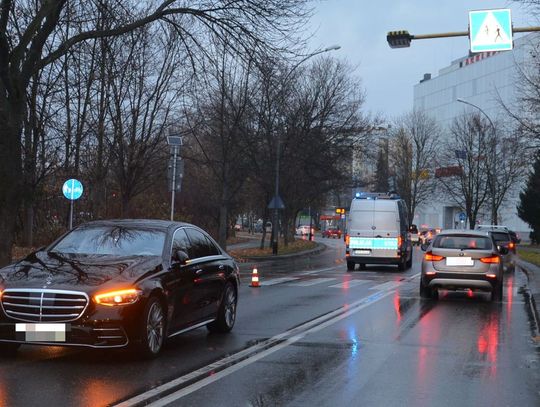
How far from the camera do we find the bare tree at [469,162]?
183ft

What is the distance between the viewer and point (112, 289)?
7012mm

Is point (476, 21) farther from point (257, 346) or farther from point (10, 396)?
point (10, 396)

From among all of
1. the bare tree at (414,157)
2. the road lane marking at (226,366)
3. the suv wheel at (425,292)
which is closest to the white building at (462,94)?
the bare tree at (414,157)

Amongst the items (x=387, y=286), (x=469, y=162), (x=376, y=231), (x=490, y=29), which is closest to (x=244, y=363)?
(x=490, y=29)

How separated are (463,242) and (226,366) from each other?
8.67 meters

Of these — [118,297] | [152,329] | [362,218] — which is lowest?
[152,329]

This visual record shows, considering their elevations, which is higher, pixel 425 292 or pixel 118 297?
pixel 118 297

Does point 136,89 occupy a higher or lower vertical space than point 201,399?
higher

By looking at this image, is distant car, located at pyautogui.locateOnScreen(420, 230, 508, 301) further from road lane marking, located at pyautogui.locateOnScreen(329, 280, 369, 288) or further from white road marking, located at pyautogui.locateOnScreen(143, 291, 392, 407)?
road lane marking, located at pyautogui.locateOnScreen(329, 280, 369, 288)

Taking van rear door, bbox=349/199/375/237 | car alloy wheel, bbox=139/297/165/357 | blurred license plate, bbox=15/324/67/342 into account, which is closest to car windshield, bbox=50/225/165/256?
car alloy wheel, bbox=139/297/165/357

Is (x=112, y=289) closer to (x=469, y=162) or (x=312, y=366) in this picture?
(x=312, y=366)

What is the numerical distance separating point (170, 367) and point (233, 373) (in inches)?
27.3

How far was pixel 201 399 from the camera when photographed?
5930 millimetres

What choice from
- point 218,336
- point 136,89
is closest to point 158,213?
point 136,89
